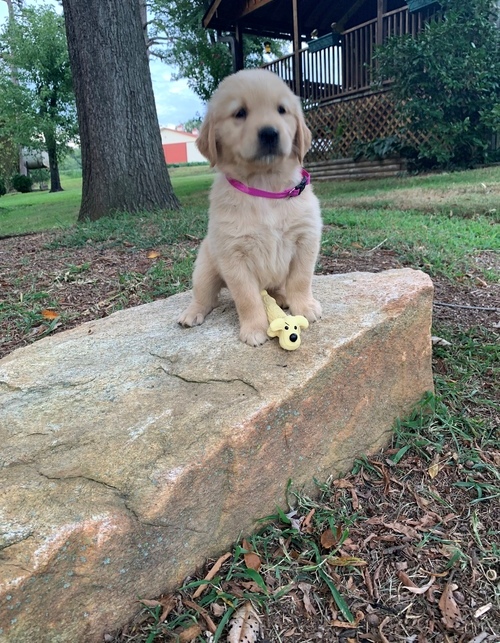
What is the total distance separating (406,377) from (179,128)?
91641 millimetres

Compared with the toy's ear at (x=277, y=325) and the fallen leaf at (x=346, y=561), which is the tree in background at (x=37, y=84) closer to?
the toy's ear at (x=277, y=325)

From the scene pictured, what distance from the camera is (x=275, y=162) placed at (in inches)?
90.2

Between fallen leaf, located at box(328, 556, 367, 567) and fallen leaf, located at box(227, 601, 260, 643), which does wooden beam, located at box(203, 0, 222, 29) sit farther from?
fallen leaf, located at box(227, 601, 260, 643)

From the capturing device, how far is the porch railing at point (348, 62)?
42.5 feet

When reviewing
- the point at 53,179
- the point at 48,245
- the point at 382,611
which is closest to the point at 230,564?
the point at 382,611

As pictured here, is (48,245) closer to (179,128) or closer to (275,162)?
(275,162)

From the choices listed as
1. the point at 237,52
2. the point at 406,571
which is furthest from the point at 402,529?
the point at 237,52

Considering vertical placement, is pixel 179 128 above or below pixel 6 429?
above

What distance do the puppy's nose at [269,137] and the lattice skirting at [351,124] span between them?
33.9ft

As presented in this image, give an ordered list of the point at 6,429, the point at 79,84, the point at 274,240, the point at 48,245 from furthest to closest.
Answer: the point at 79,84
the point at 48,245
the point at 274,240
the point at 6,429

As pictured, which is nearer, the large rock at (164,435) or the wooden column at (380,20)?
the large rock at (164,435)

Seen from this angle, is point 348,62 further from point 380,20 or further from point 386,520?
point 386,520

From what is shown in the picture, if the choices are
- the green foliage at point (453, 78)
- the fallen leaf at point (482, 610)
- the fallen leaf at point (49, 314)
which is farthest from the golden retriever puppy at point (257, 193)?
the green foliage at point (453, 78)

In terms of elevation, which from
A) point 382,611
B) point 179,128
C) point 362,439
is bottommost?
point 382,611
